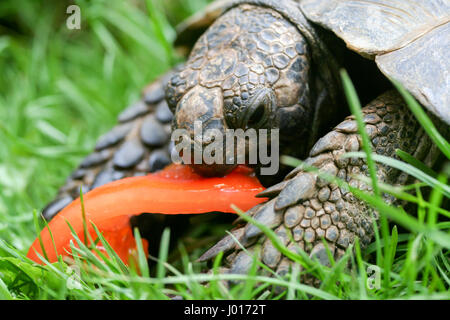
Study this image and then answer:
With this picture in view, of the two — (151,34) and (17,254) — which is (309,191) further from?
(151,34)

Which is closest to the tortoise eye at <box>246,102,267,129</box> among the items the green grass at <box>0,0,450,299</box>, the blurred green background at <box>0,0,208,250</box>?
the green grass at <box>0,0,450,299</box>

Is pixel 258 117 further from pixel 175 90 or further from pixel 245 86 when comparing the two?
pixel 175 90

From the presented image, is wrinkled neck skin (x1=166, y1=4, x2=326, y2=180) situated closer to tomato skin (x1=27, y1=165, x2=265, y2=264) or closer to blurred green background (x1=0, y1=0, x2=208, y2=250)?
tomato skin (x1=27, y1=165, x2=265, y2=264)

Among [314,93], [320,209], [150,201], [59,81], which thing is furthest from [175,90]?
[59,81]

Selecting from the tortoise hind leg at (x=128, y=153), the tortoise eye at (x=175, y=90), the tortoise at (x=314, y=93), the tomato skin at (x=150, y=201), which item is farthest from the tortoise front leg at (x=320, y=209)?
the tortoise hind leg at (x=128, y=153)

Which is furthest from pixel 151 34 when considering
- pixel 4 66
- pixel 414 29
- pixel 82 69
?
pixel 414 29
